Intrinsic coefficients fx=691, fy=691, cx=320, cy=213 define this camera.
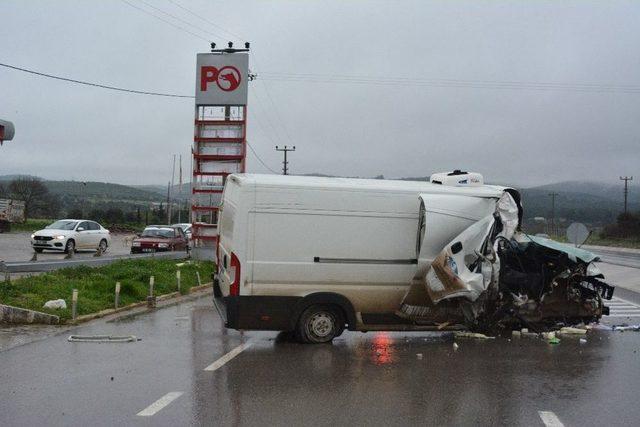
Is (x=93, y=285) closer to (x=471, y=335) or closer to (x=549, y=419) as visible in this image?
(x=471, y=335)

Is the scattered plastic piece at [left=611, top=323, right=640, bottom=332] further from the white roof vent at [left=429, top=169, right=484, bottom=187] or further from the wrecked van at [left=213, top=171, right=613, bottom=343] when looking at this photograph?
the white roof vent at [left=429, top=169, right=484, bottom=187]

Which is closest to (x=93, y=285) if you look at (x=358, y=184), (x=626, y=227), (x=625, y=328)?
(x=358, y=184)

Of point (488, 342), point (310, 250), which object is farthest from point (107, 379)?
point (488, 342)

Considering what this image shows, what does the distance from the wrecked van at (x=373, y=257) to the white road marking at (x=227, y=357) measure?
375 millimetres

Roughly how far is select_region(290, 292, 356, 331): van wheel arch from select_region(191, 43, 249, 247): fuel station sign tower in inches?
562

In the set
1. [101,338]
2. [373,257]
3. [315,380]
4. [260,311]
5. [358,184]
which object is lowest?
[101,338]

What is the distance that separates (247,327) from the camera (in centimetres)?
974

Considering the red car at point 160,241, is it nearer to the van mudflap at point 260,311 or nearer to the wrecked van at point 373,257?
the wrecked van at point 373,257

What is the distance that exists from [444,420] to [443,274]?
367 centimetres

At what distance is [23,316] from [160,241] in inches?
770

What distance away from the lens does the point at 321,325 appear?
398 inches

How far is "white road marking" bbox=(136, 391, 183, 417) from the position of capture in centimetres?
639

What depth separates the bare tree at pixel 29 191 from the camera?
72.3 metres

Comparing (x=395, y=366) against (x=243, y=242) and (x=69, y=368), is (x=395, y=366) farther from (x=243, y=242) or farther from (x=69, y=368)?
(x=69, y=368)
